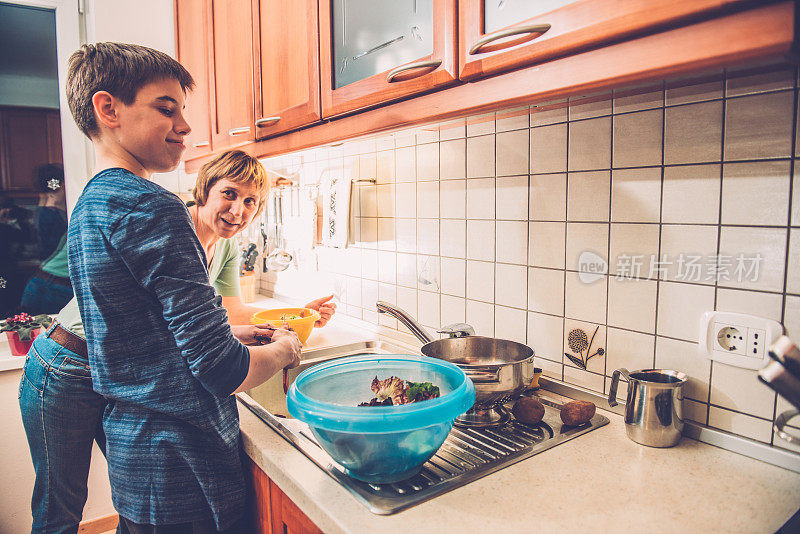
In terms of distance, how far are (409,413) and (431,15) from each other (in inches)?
27.9

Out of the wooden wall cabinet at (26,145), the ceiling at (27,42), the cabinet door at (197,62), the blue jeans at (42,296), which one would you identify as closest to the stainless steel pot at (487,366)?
the cabinet door at (197,62)

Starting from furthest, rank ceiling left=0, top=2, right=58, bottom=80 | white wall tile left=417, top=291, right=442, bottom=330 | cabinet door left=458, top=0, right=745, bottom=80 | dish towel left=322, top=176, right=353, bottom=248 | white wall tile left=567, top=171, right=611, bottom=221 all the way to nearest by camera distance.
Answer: ceiling left=0, top=2, right=58, bottom=80 → dish towel left=322, top=176, right=353, bottom=248 → white wall tile left=417, top=291, right=442, bottom=330 → white wall tile left=567, top=171, right=611, bottom=221 → cabinet door left=458, top=0, right=745, bottom=80

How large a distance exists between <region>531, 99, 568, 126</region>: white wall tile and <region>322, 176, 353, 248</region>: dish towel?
2.51ft

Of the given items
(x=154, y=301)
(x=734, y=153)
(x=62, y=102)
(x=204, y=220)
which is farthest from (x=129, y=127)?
(x=62, y=102)

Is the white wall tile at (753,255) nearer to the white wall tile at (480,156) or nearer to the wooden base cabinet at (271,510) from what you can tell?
the white wall tile at (480,156)

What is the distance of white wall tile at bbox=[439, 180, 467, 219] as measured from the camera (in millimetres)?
1304

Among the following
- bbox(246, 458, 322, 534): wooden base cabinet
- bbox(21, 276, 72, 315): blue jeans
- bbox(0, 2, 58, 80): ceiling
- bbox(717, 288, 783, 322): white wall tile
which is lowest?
bbox(246, 458, 322, 534): wooden base cabinet

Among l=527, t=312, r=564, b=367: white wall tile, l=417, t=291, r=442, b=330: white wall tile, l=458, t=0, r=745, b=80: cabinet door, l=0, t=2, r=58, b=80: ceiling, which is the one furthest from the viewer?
l=0, t=2, r=58, b=80: ceiling

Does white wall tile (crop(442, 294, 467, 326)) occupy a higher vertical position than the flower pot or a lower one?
higher

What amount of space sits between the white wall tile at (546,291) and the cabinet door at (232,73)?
1020mm

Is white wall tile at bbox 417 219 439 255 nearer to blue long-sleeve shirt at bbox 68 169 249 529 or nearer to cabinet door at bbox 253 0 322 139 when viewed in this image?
cabinet door at bbox 253 0 322 139

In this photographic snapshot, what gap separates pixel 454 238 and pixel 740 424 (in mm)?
770

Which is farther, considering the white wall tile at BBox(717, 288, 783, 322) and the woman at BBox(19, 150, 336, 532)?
the woman at BBox(19, 150, 336, 532)

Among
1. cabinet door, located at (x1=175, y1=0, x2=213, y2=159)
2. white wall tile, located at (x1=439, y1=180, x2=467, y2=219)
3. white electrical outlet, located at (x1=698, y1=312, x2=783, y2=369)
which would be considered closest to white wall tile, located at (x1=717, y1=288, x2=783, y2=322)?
white electrical outlet, located at (x1=698, y1=312, x2=783, y2=369)
